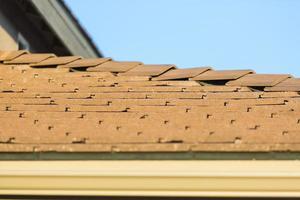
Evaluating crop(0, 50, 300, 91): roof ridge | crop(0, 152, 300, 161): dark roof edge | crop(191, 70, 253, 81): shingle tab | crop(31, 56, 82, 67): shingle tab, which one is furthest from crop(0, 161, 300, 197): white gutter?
crop(31, 56, 82, 67): shingle tab

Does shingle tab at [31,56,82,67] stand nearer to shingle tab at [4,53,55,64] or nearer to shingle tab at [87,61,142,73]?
shingle tab at [4,53,55,64]

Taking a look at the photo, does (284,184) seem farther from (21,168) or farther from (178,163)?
(21,168)

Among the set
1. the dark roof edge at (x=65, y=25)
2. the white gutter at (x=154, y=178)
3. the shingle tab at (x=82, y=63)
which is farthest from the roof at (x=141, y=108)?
the dark roof edge at (x=65, y=25)

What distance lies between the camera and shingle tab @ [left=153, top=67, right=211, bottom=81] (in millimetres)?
6678

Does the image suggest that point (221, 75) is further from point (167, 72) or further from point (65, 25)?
point (65, 25)

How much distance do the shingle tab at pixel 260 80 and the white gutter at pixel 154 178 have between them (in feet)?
5.16

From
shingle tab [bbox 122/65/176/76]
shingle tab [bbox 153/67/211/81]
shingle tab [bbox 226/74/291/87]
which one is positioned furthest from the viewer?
shingle tab [bbox 122/65/176/76]

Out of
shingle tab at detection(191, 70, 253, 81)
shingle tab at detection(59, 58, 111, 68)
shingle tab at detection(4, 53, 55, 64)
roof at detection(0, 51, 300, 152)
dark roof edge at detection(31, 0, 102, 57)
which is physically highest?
dark roof edge at detection(31, 0, 102, 57)

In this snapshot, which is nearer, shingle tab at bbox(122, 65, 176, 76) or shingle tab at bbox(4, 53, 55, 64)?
shingle tab at bbox(122, 65, 176, 76)

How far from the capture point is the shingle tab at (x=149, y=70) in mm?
6820

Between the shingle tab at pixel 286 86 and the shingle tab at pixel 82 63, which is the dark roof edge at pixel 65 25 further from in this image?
the shingle tab at pixel 286 86

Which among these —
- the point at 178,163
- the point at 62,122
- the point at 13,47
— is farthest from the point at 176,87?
the point at 13,47

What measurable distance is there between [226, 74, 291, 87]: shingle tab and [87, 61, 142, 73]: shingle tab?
42.7 inches

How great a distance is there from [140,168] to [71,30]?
591 cm
